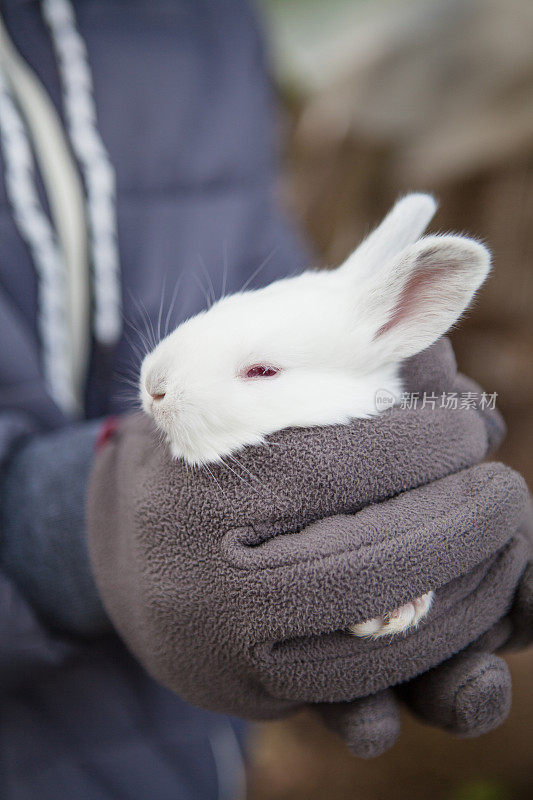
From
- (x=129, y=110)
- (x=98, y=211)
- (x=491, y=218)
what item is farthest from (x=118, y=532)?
(x=491, y=218)

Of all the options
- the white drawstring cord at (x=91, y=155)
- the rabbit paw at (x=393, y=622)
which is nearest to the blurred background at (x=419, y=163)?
the white drawstring cord at (x=91, y=155)

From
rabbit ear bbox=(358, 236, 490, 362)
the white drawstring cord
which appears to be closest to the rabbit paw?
rabbit ear bbox=(358, 236, 490, 362)

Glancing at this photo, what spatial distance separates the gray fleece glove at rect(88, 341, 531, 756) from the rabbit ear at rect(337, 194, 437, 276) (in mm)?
98

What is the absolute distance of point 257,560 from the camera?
418 millimetres

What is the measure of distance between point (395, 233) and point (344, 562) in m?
→ 0.27

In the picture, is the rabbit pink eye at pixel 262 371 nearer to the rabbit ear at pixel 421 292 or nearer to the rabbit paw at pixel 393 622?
the rabbit ear at pixel 421 292

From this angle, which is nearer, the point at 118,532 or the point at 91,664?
the point at 118,532

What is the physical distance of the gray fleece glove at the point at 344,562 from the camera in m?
0.41

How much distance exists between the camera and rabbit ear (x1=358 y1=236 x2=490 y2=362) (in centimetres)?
42

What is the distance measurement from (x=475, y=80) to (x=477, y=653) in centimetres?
134

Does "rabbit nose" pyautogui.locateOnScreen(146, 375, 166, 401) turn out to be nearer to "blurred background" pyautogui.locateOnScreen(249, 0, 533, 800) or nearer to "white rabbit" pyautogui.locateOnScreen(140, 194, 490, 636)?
"white rabbit" pyautogui.locateOnScreen(140, 194, 490, 636)

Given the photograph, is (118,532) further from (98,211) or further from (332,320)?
(98,211)

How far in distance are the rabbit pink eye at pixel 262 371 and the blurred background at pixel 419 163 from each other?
0.57m

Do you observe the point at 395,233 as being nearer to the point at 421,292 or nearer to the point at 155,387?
the point at 421,292
